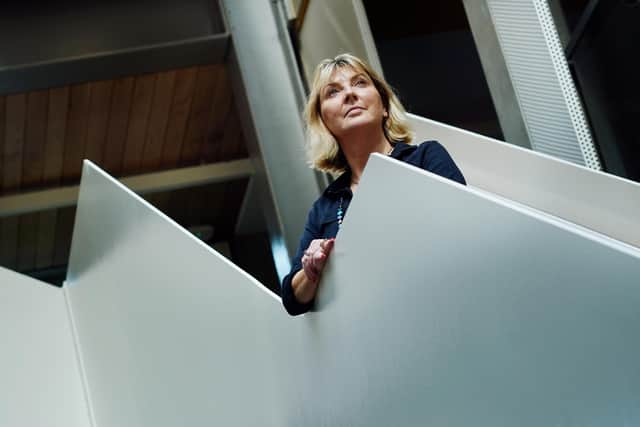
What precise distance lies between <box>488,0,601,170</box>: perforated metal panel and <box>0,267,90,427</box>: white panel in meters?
1.57

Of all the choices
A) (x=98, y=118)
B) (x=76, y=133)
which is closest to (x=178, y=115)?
(x=98, y=118)

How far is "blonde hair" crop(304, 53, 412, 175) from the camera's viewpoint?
1890 millimetres

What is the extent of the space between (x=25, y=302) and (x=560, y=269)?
2.13 meters

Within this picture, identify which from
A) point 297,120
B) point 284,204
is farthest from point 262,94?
point 284,204

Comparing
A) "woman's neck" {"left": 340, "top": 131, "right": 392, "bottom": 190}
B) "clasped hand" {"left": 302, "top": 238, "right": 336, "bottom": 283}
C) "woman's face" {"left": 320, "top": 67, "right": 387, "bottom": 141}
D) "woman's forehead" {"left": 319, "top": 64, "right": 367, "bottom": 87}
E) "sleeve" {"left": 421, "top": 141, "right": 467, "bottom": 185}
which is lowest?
"clasped hand" {"left": 302, "top": 238, "right": 336, "bottom": 283}

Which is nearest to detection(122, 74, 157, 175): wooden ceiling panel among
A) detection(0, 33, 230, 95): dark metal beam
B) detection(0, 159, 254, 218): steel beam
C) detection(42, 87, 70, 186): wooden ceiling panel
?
detection(0, 159, 254, 218): steel beam

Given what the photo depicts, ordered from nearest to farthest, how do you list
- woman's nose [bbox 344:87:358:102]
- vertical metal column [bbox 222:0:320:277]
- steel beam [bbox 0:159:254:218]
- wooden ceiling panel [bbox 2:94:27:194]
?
woman's nose [bbox 344:87:358:102] < vertical metal column [bbox 222:0:320:277] < wooden ceiling panel [bbox 2:94:27:194] < steel beam [bbox 0:159:254:218]

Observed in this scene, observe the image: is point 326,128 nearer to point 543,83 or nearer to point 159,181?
point 543,83

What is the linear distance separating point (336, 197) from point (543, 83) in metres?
1.09

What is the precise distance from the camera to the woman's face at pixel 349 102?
6.00ft

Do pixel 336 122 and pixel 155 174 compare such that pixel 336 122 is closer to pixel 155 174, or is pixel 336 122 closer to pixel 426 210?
pixel 426 210

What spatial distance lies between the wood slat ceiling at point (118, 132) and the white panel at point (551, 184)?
3.55 meters

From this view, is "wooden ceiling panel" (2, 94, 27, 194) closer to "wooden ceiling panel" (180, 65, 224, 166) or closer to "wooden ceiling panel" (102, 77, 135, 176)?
"wooden ceiling panel" (102, 77, 135, 176)

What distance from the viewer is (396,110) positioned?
75.4 inches
